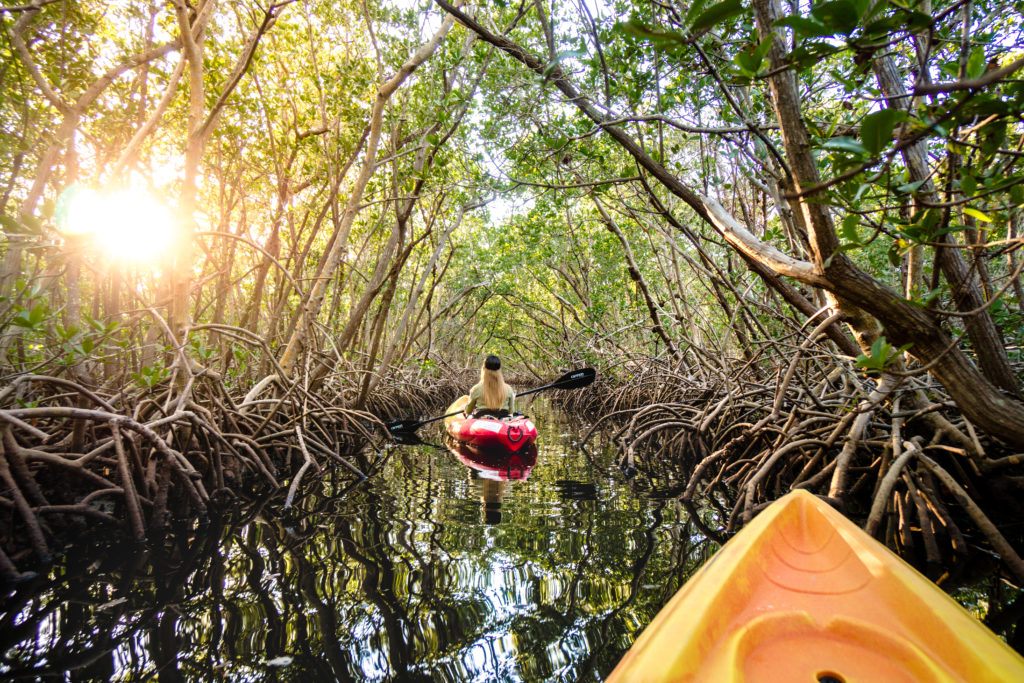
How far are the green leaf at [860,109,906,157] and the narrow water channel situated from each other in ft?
5.61

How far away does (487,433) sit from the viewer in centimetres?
575

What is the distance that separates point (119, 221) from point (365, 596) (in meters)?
3.04

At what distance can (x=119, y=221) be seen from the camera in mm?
3488

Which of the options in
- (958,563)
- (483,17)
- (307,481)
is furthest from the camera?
(483,17)

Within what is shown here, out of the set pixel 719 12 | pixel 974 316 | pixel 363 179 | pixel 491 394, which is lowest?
pixel 491 394

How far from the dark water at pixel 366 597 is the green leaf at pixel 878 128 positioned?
171 cm

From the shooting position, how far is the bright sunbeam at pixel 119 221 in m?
2.72

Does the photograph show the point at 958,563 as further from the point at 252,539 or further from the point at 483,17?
the point at 483,17

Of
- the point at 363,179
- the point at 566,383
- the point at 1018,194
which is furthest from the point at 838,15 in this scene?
the point at 566,383

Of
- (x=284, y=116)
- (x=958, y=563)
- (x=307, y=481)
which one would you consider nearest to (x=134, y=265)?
(x=284, y=116)

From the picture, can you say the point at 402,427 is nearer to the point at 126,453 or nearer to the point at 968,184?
the point at 126,453

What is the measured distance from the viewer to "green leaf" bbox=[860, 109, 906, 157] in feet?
3.10

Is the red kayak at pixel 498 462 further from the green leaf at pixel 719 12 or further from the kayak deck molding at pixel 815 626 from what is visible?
the green leaf at pixel 719 12

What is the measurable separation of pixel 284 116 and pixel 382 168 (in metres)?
1.30
